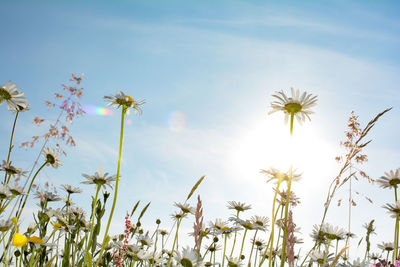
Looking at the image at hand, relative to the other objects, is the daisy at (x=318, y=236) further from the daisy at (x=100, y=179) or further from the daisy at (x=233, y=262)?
the daisy at (x=100, y=179)

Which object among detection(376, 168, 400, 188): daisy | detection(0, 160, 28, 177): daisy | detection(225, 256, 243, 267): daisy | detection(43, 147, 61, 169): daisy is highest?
detection(376, 168, 400, 188): daisy

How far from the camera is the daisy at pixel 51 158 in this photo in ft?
12.9

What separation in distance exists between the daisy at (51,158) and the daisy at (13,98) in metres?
0.71

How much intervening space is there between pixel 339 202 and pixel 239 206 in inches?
55.3

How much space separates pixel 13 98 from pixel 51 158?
2.80 ft

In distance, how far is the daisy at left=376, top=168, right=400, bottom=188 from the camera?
3.77 m

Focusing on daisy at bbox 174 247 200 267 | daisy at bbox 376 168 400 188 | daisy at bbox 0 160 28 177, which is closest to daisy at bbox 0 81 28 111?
daisy at bbox 0 160 28 177

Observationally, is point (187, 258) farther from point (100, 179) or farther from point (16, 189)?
point (16, 189)

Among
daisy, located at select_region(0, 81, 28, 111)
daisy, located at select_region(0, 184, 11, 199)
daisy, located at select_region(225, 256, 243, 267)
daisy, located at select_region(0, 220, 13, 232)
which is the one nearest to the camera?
daisy, located at select_region(0, 220, 13, 232)

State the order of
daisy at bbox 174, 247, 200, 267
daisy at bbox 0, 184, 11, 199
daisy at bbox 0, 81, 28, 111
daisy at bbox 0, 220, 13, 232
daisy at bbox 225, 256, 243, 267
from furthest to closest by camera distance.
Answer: daisy at bbox 225, 256, 243, 267
daisy at bbox 0, 81, 28, 111
daisy at bbox 0, 184, 11, 199
daisy at bbox 0, 220, 13, 232
daisy at bbox 174, 247, 200, 267

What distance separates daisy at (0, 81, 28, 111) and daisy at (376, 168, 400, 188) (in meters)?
4.02

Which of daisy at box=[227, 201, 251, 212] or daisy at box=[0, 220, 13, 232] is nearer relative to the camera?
daisy at box=[0, 220, 13, 232]

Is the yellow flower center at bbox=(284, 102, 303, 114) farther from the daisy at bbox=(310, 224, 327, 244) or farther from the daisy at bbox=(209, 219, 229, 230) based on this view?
the daisy at bbox=(209, 219, 229, 230)

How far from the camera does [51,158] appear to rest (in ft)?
12.9
